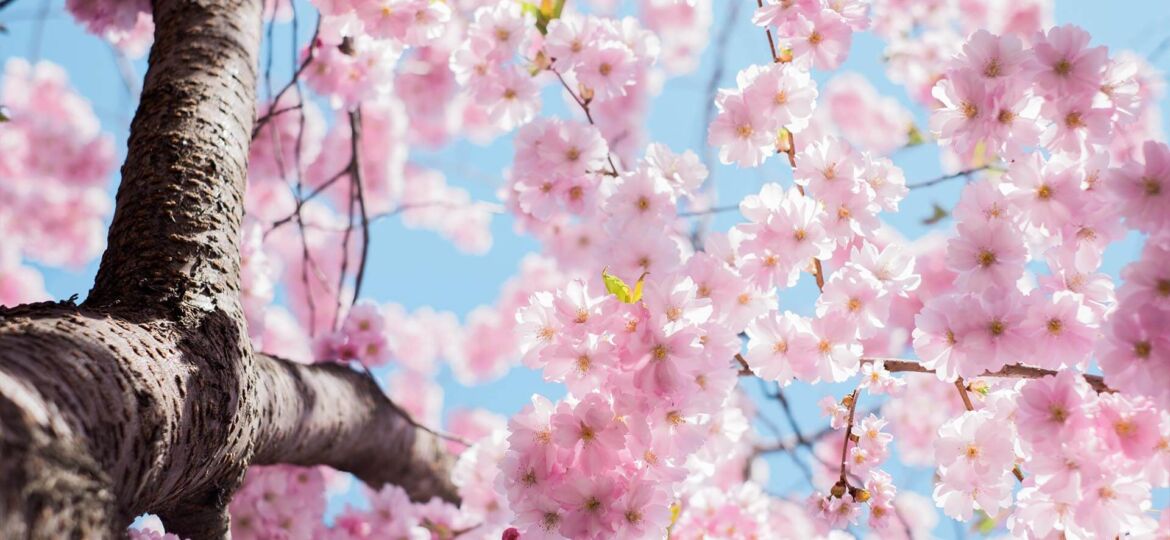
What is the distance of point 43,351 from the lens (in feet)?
3.00

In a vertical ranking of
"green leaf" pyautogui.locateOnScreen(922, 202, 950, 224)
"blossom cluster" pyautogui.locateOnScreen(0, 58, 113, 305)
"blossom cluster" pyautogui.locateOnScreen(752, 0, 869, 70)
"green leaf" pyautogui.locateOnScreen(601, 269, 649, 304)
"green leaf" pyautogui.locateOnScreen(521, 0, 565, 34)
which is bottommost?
"green leaf" pyautogui.locateOnScreen(922, 202, 950, 224)

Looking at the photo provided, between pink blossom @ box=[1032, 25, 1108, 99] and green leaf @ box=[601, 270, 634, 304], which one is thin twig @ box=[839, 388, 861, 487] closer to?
green leaf @ box=[601, 270, 634, 304]

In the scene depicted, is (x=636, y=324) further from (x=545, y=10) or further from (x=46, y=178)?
(x=46, y=178)

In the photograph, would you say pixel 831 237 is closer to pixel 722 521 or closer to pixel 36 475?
pixel 722 521

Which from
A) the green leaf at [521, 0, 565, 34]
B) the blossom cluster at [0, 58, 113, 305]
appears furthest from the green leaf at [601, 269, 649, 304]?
the blossom cluster at [0, 58, 113, 305]

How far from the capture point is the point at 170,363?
3.51ft

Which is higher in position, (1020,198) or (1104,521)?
(1020,198)

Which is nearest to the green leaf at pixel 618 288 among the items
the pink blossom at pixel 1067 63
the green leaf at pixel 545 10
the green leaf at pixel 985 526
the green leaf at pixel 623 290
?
the green leaf at pixel 623 290

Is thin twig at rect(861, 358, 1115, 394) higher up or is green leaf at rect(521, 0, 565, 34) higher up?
green leaf at rect(521, 0, 565, 34)

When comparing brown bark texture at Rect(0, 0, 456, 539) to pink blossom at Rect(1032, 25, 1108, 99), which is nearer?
brown bark texture at Rect(0, 0, 456, 539)

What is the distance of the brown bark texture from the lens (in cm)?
81

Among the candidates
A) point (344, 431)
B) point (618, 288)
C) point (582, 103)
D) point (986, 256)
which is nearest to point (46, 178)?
point (344, 431)

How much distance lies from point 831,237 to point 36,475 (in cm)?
130

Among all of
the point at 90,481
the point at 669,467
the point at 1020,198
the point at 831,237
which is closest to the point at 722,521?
the point at 669,467
